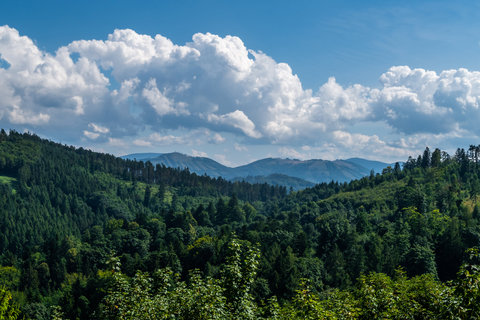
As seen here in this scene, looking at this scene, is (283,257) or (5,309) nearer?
(5,309)

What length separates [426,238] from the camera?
9588cm

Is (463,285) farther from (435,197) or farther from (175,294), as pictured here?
(435,197)

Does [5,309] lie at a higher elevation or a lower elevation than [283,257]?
higher

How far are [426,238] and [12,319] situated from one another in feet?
323

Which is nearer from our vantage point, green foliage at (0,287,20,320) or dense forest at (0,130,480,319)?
green foliage at (0,287,20,320)

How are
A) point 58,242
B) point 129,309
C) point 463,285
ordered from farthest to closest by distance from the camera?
point 58,242 < point 129,309 < point 463,285

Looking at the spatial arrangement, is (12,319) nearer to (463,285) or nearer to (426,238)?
(463,285)

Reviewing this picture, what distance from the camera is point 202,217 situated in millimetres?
155500

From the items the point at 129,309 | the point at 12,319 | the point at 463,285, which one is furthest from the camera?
the point at 12,319

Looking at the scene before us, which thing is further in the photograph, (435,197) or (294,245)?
(435,197)

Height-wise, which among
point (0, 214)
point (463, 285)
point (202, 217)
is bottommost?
point (0, 214)

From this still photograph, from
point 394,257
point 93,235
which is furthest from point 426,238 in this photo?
point 93,235

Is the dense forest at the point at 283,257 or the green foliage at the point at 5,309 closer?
the green foliage at the point at 5,309

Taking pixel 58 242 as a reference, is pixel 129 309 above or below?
above
